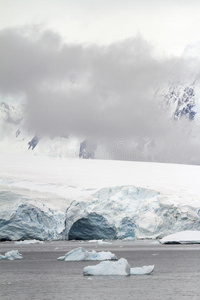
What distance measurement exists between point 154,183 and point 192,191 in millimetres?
3732

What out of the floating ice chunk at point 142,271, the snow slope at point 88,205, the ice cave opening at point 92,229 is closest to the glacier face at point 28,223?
the snow slope at point 88,205

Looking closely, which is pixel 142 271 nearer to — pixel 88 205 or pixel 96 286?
pixel 96 286

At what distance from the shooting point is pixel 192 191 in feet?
151

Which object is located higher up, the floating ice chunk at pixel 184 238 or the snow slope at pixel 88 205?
the snow slope at pixel 88 205

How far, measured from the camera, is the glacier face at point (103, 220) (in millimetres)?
34656

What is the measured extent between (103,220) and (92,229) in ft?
4.59

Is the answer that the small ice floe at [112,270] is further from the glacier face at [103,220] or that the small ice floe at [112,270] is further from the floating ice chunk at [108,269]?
the glacier face at [103,220]

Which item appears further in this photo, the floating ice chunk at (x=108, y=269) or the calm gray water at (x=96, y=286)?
the floating ice chunk at (x=108, y=269)

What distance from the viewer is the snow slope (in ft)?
115

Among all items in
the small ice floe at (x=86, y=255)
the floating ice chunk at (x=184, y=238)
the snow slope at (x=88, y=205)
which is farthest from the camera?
the snow slope at (x=88, y=205)

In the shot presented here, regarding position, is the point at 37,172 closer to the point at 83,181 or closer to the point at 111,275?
the point at 83,181

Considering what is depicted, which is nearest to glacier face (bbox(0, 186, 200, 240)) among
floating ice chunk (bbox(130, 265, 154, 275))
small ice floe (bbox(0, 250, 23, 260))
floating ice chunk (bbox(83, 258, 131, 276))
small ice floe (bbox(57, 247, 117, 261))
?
small ice floe (bbox(0, 250, 23, 260))

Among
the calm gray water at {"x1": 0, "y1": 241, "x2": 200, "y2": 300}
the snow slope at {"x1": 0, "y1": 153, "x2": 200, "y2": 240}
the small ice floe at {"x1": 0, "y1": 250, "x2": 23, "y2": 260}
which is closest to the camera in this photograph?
the calm gray water at {"x1": 0, "y1": 241, "x2": 200, "y2": 300}

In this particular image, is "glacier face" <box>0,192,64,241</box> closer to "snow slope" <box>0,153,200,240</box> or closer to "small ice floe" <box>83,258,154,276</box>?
"snow slope" <box>0,153,200,240</box>
